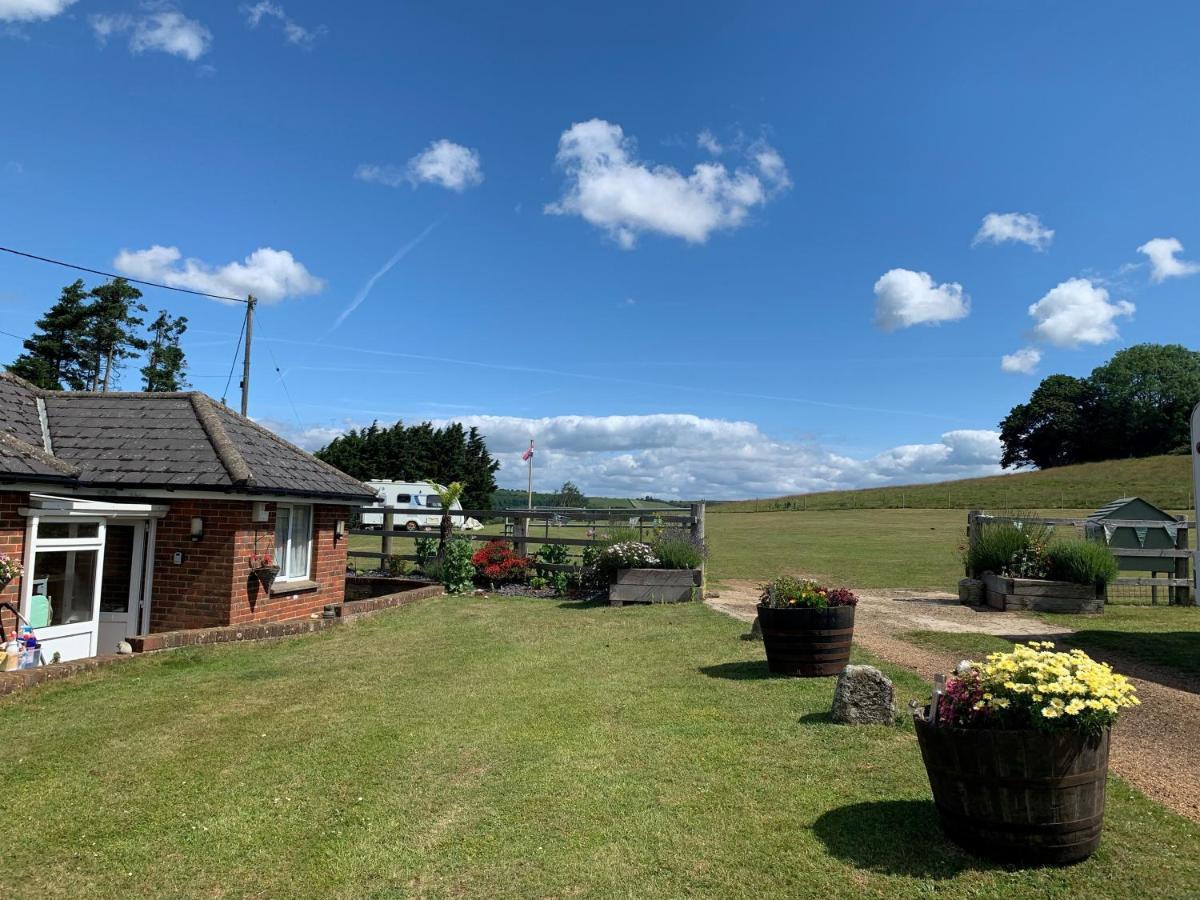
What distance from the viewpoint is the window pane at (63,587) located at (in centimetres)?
918

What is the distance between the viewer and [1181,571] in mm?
13664

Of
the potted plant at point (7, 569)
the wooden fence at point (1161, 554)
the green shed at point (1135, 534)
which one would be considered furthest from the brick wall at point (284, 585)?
the green shed at point (1135, 534)

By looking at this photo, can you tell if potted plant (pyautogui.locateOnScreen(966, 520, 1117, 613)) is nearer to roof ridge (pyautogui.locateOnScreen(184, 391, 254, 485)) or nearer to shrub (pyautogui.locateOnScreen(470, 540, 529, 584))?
shrub (pyautogui.locateOnScreen(470, 540, 529, 584))

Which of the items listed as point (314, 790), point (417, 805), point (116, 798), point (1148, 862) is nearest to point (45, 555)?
point (116, 798)

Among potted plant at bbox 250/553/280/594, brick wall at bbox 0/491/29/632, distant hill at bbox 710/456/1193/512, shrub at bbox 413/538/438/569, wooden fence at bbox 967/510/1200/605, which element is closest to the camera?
brick wall at bbox 0/491/29/632

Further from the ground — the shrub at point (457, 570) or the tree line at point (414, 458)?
the tree line at point (414, 458)

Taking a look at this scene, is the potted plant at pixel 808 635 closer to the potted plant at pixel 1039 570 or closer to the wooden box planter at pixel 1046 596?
the wooden box planter at pixel 1046 596

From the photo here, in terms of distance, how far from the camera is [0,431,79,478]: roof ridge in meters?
9.37

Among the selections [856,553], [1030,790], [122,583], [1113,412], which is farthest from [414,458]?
[1113,412]

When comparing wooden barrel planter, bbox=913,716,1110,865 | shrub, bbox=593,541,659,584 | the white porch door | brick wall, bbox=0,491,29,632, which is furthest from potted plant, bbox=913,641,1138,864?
the white porch door

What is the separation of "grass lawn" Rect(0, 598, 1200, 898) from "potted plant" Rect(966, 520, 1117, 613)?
651 cm

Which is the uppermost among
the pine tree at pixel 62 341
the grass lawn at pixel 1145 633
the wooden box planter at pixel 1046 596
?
the pine tree at pixel 62 341

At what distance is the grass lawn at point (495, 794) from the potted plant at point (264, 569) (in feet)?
9.34

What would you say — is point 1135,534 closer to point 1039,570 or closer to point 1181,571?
point 1181,571
